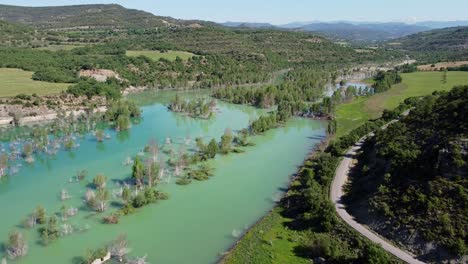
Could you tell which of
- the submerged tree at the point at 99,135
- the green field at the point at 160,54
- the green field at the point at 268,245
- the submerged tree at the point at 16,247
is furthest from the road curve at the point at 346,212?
the green field at the point at 160,54

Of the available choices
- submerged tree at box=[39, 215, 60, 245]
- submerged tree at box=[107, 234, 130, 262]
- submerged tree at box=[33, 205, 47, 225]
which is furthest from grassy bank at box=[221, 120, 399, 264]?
submerged tree at box=[33, 205, 47, 225]

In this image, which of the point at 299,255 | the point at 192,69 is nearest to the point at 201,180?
the point at 299,255

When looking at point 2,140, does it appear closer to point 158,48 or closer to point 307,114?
point 307,114

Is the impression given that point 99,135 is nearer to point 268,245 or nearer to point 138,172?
point 138,172

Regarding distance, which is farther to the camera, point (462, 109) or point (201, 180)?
point (201, 180)

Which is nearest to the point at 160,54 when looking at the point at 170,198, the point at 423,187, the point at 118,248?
the point at 170,198
